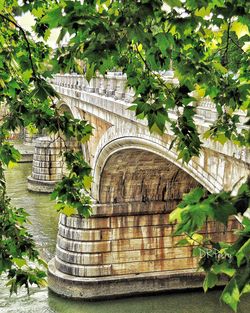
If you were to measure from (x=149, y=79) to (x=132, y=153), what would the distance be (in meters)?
10.0

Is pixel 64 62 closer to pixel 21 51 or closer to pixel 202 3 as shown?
pixel 202 3

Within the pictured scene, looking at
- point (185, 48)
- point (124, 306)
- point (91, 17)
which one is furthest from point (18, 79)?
point (124, 306)

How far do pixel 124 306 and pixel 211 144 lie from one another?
26.2 feet

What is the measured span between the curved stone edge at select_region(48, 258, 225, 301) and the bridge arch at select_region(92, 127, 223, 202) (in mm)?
2444

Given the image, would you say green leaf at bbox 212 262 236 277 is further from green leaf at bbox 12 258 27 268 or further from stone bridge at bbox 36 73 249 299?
stone bridge at bbox 36 73 249 299

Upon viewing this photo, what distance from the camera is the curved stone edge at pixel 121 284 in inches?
557

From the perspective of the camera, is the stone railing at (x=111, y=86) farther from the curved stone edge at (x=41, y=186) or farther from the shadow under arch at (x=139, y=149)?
the curved stone edge at (x=41, y=186)

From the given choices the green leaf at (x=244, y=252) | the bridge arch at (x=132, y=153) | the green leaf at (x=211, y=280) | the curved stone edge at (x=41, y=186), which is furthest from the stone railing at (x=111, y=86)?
the curved stone edge at (x=41, y=186)

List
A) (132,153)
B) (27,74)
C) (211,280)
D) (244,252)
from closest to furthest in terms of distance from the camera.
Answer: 1. (244,252)
2. (211,280)
3. (27,74)
4. (132,153)

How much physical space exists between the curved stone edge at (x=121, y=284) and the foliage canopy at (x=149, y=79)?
10457 millimetres

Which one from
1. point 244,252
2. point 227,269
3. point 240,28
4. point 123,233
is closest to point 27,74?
point 240,28

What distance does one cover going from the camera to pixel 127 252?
49.0 feet

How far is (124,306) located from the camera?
13.8 metres

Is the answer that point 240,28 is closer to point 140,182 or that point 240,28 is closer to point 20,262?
point 20,262
